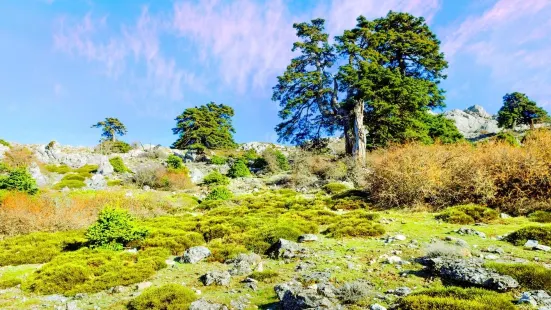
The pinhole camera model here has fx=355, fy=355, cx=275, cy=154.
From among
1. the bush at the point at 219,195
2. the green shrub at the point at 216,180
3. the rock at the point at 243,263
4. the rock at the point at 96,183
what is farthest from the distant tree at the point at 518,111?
the rock at the point at 243,263

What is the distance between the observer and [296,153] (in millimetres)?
28219

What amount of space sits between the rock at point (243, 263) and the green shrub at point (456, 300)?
335 cm

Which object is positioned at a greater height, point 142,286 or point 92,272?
point 92,272

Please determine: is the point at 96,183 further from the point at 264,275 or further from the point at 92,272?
the point at 264,275

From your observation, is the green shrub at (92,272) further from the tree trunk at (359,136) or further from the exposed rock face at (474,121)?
the exposed rock face at (474,121)

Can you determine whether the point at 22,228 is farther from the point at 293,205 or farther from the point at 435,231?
the point at 435,231

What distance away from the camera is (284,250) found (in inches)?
324

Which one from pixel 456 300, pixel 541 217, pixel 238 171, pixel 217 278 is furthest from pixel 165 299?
pixel 238 171

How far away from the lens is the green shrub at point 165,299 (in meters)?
5.46

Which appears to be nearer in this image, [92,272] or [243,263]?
[243,263]

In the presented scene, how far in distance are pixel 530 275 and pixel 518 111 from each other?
194ft

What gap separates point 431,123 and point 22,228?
1255 inches

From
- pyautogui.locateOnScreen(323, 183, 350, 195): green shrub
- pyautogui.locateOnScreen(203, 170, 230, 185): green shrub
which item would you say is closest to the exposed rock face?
pyautogui.locateOnScreen(323, 183, 350, 195): green shrub

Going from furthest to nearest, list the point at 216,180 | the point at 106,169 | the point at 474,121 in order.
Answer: the point at 474,121, the point at 106,169, the point at 216,180
